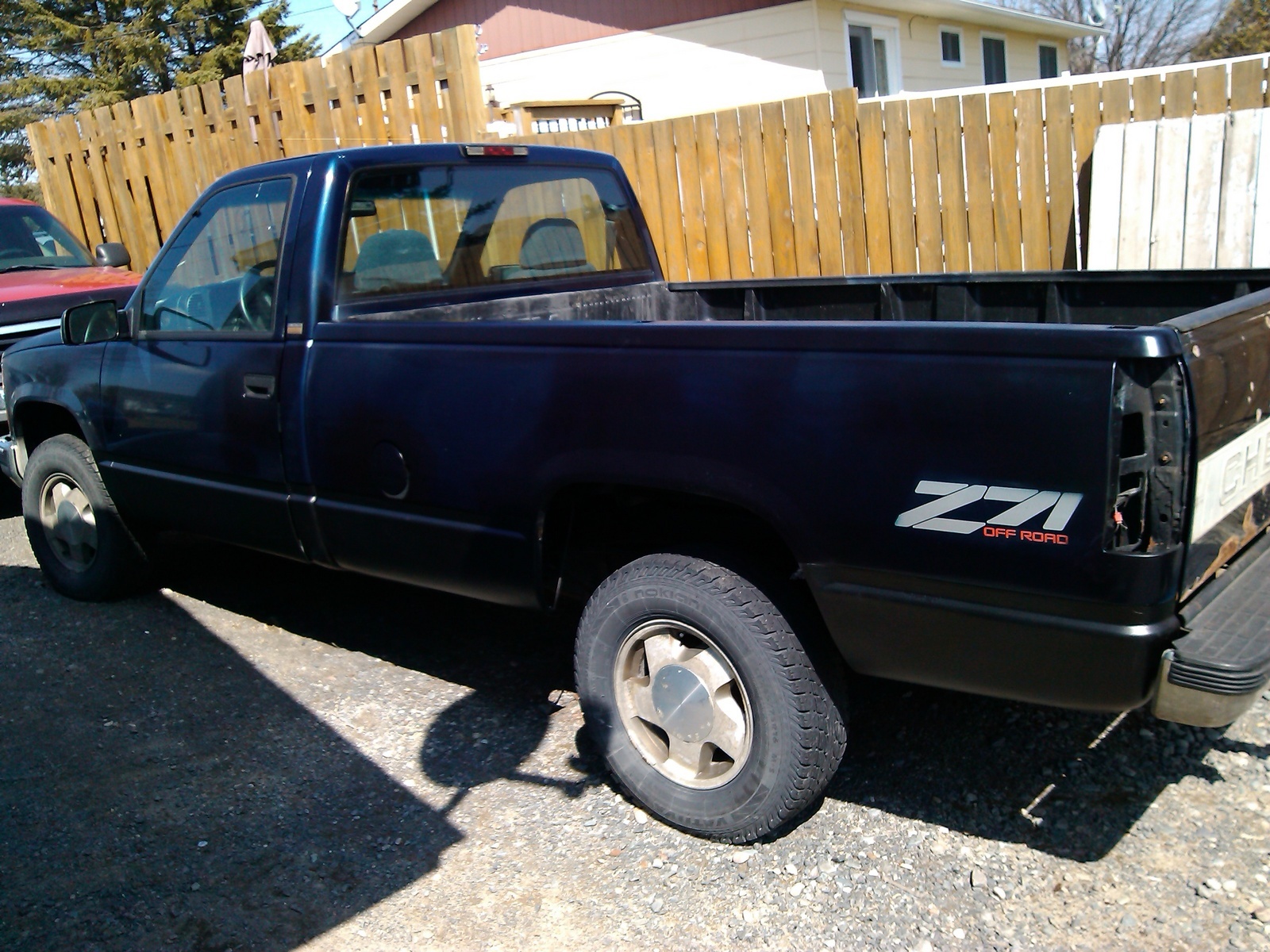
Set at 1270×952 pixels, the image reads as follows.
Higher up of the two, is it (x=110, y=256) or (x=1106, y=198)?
(x=110, y=256)

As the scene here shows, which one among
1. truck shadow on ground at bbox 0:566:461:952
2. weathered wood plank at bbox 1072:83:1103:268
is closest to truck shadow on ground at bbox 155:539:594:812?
truck shadow on ground at bbox 0:566:461:952

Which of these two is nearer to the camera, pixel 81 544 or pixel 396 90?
pixel 81 544

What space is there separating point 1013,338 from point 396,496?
2052mm

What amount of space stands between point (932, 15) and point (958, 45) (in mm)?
1655

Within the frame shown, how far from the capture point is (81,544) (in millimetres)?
5348

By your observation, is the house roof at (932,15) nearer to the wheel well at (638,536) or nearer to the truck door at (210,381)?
the truck door at (210,381)

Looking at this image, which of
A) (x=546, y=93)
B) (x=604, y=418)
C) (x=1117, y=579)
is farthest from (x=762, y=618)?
(x=546, y=93)

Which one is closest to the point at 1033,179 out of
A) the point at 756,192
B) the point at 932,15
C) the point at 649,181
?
the point at 756,192

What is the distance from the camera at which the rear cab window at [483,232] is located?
4.10 m

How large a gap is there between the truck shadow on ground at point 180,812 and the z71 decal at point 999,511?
5.65 ft

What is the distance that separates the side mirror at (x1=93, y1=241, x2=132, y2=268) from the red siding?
9.14 meters

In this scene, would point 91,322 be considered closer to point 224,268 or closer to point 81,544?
point 224,268

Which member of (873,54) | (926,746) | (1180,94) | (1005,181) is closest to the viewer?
(926,746)

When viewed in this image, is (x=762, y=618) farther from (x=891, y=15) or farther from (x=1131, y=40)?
(x=1131, y=40)
